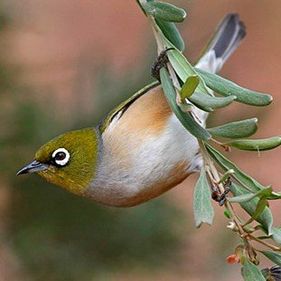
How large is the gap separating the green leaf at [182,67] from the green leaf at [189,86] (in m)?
0.04

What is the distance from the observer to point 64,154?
133cm

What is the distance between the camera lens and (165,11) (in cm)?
96

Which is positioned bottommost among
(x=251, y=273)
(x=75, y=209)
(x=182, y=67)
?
(x=75, y=209)

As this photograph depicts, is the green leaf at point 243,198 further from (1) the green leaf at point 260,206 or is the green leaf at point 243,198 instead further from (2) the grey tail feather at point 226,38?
(2) the grey tail feather at point 226,38

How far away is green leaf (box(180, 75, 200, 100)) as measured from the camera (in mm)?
876

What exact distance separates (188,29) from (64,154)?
1087 millimetres

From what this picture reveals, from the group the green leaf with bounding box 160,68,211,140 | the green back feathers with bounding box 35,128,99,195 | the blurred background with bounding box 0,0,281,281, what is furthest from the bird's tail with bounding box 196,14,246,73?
the green leaf with bounding box 160,68,211,140

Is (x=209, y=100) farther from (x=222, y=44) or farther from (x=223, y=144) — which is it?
(x=222, y=44)

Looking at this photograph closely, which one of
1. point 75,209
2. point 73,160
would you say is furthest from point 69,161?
point 75,209

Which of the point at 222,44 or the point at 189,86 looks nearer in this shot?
the point at 189,86

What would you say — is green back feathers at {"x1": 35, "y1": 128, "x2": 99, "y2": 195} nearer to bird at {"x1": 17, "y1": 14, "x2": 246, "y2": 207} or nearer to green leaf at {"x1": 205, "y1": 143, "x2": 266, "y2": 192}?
bird at {"x1": 17, "y1": 14, "x2": 246, "y2": 207}

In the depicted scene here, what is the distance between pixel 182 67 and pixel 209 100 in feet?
0.31

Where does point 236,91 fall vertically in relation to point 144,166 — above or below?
above

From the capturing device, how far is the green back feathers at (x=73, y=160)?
131 cm
